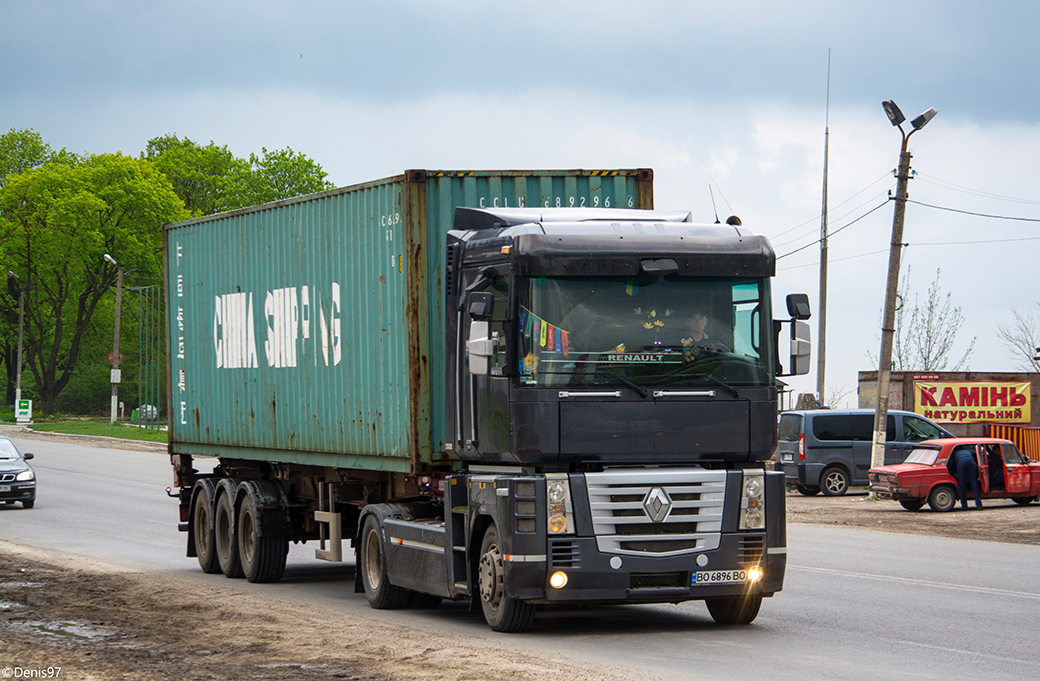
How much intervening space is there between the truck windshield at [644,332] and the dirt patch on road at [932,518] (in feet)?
37.7

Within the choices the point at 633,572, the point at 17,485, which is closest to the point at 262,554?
the point at 633,572

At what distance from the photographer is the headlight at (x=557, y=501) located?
10234 millimetres

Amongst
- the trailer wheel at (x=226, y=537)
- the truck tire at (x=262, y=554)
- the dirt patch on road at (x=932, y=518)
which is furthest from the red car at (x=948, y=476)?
the truck tire at (x=262, y=554)

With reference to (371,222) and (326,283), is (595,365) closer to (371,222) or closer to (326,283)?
(371,222)

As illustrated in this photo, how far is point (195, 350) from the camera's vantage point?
17.5 m

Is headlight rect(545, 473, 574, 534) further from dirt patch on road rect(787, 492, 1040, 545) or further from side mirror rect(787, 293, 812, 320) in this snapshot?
dirt patch on road rect(787, 492, 1040, 545)

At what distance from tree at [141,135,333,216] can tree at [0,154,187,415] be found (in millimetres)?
4258

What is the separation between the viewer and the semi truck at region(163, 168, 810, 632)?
406 inches

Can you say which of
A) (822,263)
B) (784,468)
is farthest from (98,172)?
(784,468)

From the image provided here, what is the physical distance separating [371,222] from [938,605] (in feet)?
20.6

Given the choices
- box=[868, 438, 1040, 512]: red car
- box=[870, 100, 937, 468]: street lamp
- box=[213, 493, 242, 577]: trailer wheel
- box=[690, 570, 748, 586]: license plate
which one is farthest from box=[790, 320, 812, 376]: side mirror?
box=[870, 100, 937, 468]: street lamp

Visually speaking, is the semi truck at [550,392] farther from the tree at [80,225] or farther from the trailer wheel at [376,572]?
the tree at [80,225]

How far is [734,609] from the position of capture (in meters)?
11.3

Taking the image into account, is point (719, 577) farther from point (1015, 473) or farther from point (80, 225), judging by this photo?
point (80, 225)
